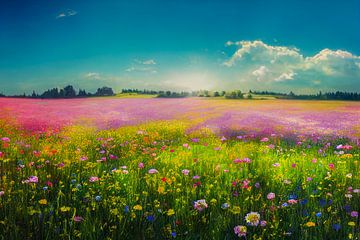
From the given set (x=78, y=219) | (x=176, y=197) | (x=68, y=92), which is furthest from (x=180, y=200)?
(x=68, y=92)

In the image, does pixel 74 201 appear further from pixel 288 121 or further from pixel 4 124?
pixel 288 121

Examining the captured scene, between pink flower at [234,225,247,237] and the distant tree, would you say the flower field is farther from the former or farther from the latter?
the distant tree

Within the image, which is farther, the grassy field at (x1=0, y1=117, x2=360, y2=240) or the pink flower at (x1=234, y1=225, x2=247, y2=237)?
the grassy field at (x1=0, y1=117, x2=360, y2=240)

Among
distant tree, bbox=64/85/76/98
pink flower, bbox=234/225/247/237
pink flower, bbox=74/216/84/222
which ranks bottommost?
pink flower, bbox=234/225/247/237

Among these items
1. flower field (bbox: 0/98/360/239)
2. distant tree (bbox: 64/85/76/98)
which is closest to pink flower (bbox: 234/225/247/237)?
flower field (bbox: 0/98/360/239)

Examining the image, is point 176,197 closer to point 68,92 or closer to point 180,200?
point 180,200

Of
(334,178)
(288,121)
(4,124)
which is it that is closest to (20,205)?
(334,178)

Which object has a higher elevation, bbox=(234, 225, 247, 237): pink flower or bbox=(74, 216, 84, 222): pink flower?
bbox=(74, 216, 84, 222): pink flower

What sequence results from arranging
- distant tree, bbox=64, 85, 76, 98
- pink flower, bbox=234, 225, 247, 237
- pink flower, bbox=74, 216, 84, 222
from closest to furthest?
pink flower, bbox=234, 225, 247, 237 < pink flower, bbox=74, 216, 84, 222 < distant tree, bbox=64, 85, 76, 98

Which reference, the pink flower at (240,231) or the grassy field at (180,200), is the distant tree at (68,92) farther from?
the pink flower at (240,231)

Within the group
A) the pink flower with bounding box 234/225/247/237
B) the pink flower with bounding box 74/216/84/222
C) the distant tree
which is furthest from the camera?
the distant tree

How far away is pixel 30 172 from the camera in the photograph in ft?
16.3

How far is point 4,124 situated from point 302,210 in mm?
8317

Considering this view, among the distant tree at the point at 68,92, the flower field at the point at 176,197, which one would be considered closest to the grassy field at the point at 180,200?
the flower field at the point at 176,197
